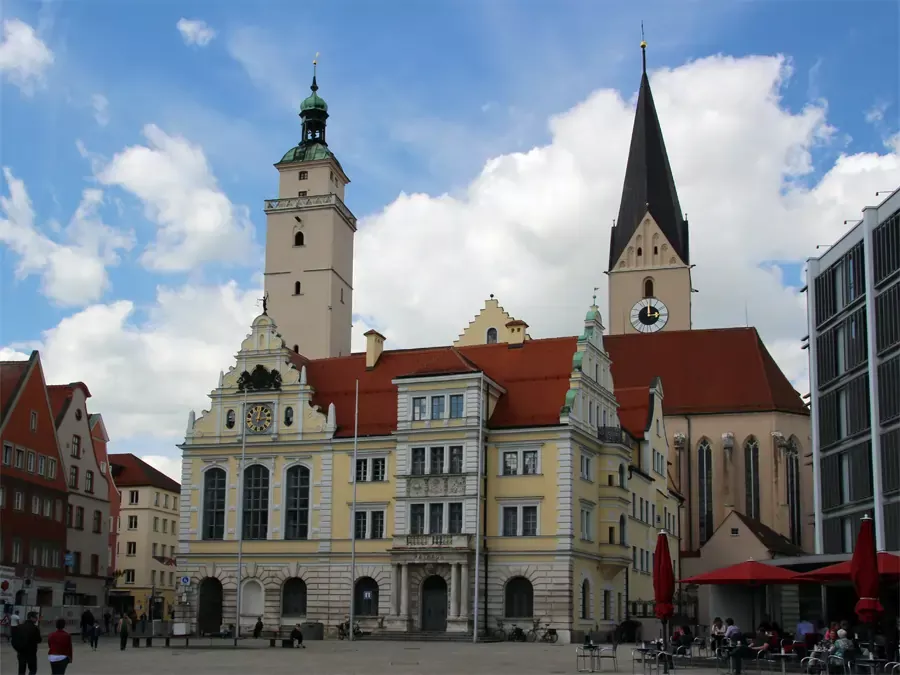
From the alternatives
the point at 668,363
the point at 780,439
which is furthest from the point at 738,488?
the point at 668,363

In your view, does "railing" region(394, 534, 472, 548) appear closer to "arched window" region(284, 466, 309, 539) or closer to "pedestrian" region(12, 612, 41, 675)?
"arched window" region(284, 466, 309, 539)

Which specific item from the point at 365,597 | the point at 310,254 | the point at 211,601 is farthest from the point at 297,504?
the point at 310,254

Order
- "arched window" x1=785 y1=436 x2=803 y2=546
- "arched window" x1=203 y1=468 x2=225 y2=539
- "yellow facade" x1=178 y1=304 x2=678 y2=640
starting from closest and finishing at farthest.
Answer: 1. "yellow facade" x1=178 y1=304 x2=678 y2=640
2. "arched window" x1=203 y1=468 x2=225 y2=539
3. "arched window" x1=785 y1=436 x2=803 y2=546

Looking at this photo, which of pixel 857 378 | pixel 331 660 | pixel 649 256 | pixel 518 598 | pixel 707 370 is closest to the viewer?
pixel 331 660

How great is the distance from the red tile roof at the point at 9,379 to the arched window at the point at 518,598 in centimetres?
2606

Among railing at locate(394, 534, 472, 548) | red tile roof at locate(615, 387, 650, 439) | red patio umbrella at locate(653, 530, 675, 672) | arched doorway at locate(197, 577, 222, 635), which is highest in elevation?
red tile roof at locate(615, 387, 650, 439)

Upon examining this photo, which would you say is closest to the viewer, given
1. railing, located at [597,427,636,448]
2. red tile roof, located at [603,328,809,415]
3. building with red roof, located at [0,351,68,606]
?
building with red roof, located at [0,351,68,606]

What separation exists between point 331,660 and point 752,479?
52.6 m

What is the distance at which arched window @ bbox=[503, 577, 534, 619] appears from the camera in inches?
2335

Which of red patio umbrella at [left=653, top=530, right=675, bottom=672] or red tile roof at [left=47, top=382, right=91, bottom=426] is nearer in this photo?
red patio umbrella at [left=653, top=530, right=675, bottom=672]

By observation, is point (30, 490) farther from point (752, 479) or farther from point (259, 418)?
point (752, 479)

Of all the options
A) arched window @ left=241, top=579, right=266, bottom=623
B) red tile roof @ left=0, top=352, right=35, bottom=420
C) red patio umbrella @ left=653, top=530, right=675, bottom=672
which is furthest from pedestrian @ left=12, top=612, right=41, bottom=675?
arched window @ left=241, top=579, right=266, bottom=623

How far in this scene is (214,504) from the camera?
A: 6706 centimetres

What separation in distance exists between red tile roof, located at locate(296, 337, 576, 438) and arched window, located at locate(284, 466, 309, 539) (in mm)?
3209
